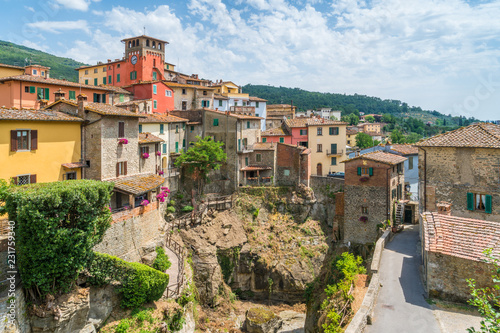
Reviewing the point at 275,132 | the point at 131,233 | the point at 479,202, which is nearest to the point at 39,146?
the point at 131,233

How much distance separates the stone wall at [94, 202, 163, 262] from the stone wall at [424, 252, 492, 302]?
66.6ft

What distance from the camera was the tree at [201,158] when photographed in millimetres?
41594

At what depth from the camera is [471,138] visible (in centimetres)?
2670

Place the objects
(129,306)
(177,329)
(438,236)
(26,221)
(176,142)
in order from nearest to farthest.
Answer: (26,221) < (438,236) < (129,306) < (177,329) < (176,142)

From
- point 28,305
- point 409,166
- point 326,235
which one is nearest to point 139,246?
→ point 28,305

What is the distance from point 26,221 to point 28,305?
4543mm

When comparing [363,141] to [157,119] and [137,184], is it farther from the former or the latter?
[137,184]

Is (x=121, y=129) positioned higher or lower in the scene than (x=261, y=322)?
higher

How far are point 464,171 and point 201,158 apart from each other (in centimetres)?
2742

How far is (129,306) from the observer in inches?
875

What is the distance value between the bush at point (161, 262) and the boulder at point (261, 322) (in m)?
12.1

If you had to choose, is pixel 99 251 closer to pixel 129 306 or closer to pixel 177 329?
pixel 129 306

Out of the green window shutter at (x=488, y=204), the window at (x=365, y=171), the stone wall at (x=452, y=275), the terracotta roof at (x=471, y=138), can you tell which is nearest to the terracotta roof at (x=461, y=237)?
the stone wall at (x=452, y=275)

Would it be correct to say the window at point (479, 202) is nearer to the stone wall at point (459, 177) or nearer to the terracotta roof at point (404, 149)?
the stone wall at point (459, 177)
